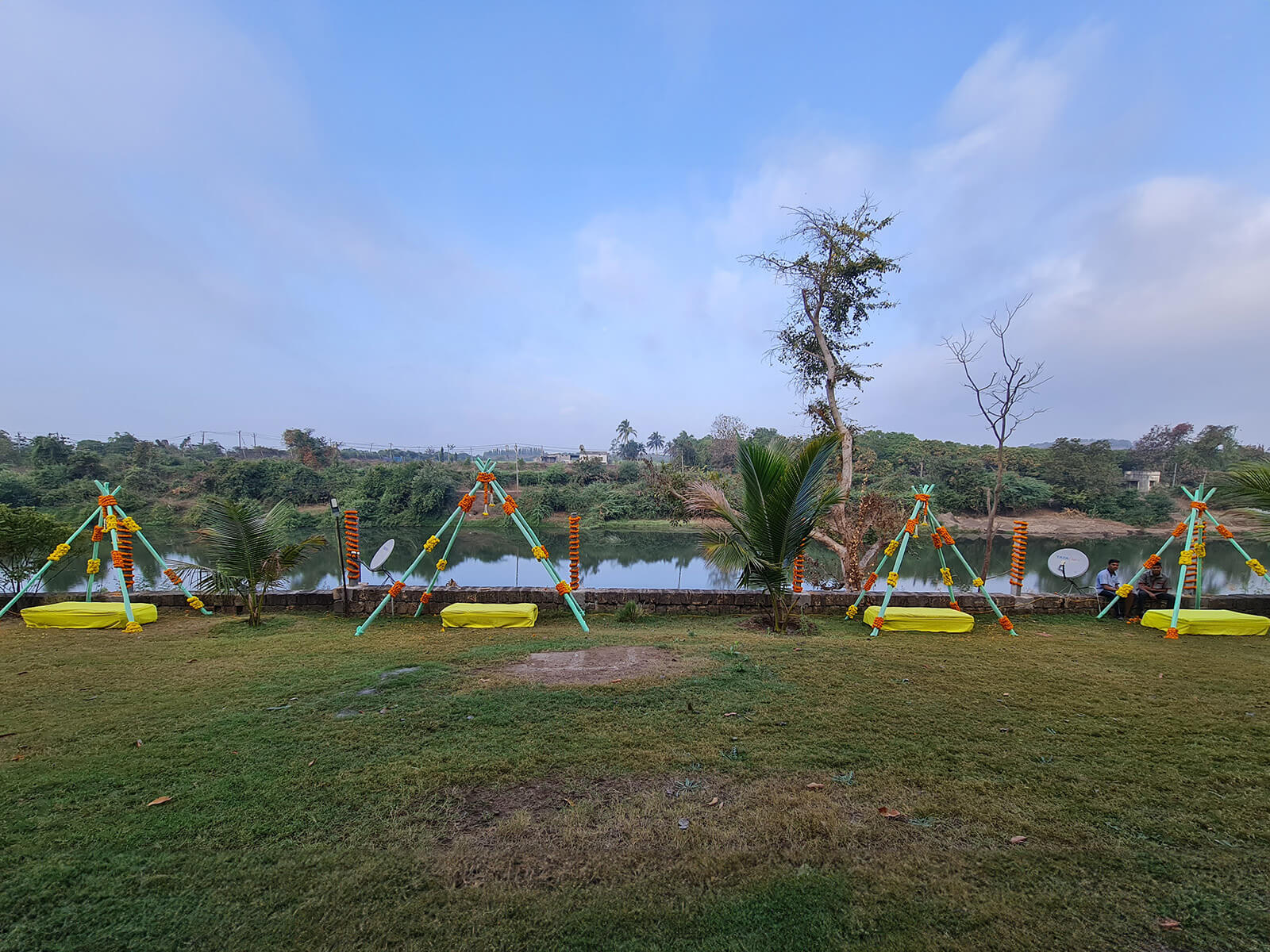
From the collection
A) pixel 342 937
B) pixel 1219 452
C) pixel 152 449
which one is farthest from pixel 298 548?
pixel 1219 452

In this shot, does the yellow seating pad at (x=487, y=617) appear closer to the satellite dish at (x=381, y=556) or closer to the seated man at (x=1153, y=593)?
the satellite dish at (x=381, y=556)

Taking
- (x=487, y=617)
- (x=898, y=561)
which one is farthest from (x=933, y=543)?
(x=487, y=617)

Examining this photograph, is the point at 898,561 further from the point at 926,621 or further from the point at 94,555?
the point at 94,555

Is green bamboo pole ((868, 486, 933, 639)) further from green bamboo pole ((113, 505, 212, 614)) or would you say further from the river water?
green bamboo pole ((113, 505, 212, 614))

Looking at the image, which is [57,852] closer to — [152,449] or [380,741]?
[380,741]

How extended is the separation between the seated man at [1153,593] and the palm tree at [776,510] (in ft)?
13.8

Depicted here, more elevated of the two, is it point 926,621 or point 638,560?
point 638,560

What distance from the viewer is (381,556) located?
283 inches

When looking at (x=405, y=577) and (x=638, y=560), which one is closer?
(x=405, y=577)

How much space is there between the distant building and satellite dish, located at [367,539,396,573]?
104ft

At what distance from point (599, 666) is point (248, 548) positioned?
4278 millimetres

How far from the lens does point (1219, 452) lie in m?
25.8

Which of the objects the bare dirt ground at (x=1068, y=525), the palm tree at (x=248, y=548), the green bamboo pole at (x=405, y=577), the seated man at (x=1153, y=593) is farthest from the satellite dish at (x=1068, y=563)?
the bare dirt ground at (x=1068, y=525)

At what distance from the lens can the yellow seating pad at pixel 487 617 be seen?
5.90m
